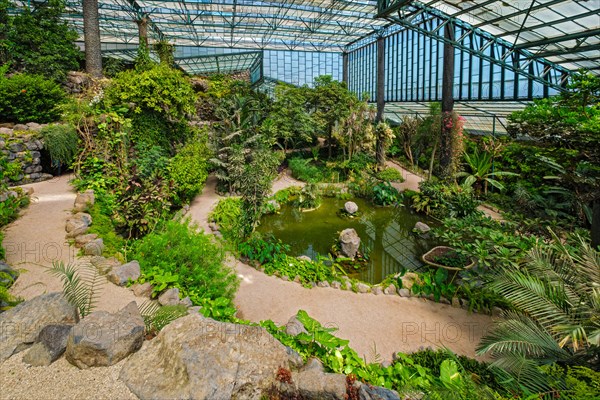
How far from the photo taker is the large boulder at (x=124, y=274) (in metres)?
4.30

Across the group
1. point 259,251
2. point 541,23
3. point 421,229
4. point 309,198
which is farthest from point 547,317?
point 309,198

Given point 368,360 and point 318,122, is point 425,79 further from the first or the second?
point 368,360

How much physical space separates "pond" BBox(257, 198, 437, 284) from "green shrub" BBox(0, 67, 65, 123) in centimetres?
658

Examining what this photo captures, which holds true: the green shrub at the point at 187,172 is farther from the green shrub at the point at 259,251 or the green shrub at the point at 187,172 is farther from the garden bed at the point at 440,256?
the garden bed at the point at 440,256

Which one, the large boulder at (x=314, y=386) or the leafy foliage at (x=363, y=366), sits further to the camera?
the leafy foliage at (x=363, y=366)

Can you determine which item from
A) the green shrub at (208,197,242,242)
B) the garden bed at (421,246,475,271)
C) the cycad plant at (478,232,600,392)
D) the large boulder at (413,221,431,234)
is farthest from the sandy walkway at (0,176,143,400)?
the large boulder at (413,221,431,234)

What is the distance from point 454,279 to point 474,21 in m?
8.44

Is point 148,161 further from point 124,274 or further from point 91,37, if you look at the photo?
point 91,37

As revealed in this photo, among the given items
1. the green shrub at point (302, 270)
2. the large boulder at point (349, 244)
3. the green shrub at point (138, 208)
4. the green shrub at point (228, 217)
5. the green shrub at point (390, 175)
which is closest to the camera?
the green shrub at point (302, 270)

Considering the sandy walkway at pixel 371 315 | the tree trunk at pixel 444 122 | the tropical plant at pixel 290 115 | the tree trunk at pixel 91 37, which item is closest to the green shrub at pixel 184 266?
the sandy walkway at pixel 371 315

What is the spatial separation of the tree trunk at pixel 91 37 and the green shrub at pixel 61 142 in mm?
3996

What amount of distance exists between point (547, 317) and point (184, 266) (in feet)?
14.2

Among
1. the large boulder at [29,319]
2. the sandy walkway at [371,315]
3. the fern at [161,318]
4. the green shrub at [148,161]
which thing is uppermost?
the green shrub at [148,161]

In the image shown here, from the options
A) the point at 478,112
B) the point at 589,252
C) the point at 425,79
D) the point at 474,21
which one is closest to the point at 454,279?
the point at 589,252
